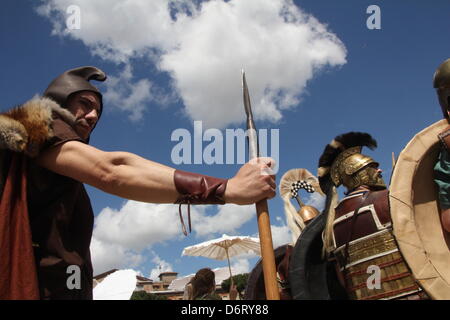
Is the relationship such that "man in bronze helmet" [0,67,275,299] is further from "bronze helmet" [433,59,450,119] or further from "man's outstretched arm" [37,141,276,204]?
"bronze helmet" [433,59,450,119]

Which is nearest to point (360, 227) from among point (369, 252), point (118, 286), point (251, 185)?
point (369, 252)

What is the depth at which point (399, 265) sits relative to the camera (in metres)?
4.17

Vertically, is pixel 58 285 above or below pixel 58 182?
below

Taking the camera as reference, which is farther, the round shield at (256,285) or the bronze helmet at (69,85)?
the round shield at (256,285)

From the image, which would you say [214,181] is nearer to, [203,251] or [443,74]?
[443,74]

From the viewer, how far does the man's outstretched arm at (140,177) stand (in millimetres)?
1555

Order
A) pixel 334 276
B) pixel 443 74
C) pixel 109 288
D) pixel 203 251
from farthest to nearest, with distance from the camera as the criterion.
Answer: pixel 203 251 → pixel 109 288 → pixel 334 276 → pixel 443 74

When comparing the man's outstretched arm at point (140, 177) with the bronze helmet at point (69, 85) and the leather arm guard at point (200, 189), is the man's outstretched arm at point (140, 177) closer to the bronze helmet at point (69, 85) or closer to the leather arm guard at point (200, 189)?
the leather arm guard at point (200, 189)

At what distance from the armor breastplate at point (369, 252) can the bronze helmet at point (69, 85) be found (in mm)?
3176

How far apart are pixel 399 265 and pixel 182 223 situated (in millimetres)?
3227

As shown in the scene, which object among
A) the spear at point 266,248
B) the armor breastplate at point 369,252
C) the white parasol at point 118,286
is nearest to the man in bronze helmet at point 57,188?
the spear at point 266,248

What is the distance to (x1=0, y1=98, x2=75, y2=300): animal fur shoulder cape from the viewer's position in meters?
1.56

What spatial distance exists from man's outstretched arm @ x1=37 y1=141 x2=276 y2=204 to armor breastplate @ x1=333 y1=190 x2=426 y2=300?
3.02 m
